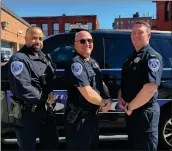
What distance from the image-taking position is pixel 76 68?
8.81 ft

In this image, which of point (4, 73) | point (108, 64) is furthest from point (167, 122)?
point (4, 73)

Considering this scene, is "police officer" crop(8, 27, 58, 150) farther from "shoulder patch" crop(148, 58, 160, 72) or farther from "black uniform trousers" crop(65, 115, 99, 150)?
"shoulder patch" crop(148, 58, 160, 72)

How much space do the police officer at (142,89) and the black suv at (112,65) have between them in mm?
1328

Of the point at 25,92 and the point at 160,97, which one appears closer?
the point at 25,92

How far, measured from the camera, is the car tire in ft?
14.3

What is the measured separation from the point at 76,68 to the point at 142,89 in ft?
2.05

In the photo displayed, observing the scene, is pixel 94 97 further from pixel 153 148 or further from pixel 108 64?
pixel 108 64

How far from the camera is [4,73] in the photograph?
401 centimetres

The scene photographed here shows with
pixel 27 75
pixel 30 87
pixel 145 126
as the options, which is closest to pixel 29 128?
pixel 30 87

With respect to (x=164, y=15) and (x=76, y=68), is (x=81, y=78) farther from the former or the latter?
(x=164, y=15)

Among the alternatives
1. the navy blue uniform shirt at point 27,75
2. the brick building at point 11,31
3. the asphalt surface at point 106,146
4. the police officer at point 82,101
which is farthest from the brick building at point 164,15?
the navy blue uniform shirt at point 27,75

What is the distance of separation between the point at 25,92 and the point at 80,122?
0.59m

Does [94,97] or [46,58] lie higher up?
[46,58]

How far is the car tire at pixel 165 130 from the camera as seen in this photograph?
436 cm
